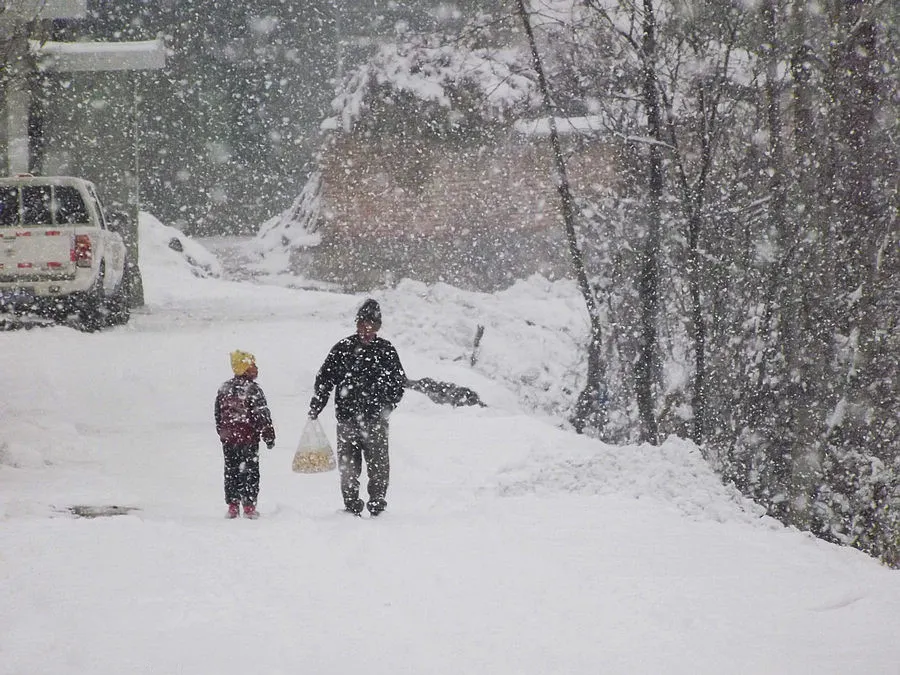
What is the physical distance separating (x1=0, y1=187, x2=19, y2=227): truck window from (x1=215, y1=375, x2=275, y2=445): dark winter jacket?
28.2 feet

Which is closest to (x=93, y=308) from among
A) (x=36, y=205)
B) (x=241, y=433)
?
(x=36, y=205)

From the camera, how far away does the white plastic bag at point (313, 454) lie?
6801 millimetres

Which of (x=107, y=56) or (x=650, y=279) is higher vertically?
(x=107, y=56)

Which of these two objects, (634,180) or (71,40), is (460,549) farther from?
(71,40)

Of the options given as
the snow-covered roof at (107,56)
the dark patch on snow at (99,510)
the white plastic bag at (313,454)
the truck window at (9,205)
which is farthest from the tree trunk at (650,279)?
the snow-covered roof at (107,56)

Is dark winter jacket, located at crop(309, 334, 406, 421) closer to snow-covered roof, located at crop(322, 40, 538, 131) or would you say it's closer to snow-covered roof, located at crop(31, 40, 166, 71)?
snow-covered roof, located at crop(31, 40, 166, 71)

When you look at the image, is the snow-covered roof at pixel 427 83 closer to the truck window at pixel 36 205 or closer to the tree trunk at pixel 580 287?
the tree trunk at pixel 580 287

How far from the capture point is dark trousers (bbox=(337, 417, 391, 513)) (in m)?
6.87

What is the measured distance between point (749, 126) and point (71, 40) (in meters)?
12.5

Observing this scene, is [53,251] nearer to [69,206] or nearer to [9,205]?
[69,206]

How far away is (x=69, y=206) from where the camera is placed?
14.2 meters

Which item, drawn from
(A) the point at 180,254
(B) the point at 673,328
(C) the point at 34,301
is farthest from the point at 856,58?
(A) the point at 180,254

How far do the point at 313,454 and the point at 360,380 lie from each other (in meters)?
0.63

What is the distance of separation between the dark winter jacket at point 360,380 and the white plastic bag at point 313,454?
0.17 m
